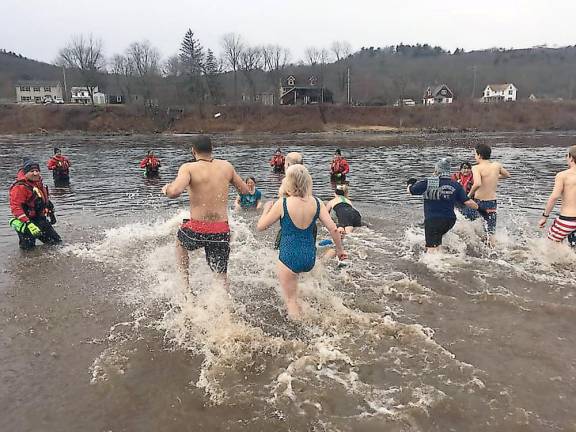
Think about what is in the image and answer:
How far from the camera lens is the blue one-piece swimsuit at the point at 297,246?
494cm

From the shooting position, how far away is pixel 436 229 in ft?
23.7

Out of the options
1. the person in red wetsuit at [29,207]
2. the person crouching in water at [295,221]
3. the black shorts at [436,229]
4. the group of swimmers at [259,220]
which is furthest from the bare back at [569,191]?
the person in red wetsuit at [29,207]

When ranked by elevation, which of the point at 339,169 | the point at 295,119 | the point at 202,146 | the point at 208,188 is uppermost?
the point at 295,119

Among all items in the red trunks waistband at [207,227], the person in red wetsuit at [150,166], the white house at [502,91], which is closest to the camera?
the red trunks waistband at [207,227]

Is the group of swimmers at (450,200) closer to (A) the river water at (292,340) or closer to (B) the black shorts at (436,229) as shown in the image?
(B) the black shorts at (436,229)

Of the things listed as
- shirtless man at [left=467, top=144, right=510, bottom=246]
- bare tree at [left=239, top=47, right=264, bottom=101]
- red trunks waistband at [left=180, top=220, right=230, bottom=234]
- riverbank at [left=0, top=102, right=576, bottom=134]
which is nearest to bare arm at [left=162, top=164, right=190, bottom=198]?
red trunks waistband at [left=180, top=220, right=230, bottom=234]

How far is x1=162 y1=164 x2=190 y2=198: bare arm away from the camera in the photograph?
194 inches

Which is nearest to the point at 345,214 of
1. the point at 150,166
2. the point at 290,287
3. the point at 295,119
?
the point at 290,287

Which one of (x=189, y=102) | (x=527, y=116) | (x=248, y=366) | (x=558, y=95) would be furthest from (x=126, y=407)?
(x=558, y=95)

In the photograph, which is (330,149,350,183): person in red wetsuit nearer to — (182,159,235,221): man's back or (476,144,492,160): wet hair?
(476,144,492,160): wet hair

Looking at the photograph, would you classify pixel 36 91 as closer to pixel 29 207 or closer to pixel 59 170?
pixel 59 170

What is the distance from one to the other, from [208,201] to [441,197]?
355 cm

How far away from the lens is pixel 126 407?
3.82 meters

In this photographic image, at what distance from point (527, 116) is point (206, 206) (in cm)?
6974
